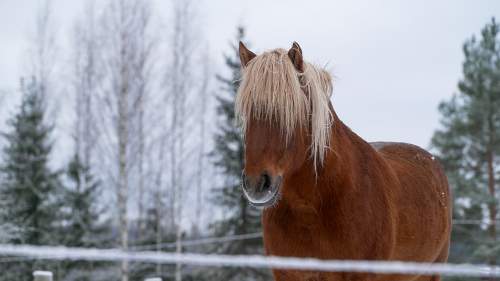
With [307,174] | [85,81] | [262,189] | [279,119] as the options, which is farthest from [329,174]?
[85,81]

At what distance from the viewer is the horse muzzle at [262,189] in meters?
2.27

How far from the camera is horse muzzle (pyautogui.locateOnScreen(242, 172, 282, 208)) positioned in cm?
227

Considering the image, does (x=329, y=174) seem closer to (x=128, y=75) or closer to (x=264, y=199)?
(x=264, y=199)

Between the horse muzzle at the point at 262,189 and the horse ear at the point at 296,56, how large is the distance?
683 millimetres

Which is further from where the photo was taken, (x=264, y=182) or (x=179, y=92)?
(x=179, y=92)

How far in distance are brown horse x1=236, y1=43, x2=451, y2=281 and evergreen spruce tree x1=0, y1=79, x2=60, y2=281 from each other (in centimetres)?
1125

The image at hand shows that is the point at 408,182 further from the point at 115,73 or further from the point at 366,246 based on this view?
the point at 115,73

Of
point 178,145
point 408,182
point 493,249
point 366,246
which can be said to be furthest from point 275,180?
point 178,145

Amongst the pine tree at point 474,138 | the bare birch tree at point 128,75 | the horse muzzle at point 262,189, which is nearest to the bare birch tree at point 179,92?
the bare birch tree at point 128,75

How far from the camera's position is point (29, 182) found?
13328 mm

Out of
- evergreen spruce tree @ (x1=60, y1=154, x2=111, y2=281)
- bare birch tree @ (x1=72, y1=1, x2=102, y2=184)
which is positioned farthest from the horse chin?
bare birch tree @ (x1=72, y1=1, x2=102, y2=184)

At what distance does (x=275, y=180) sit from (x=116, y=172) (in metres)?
14.6

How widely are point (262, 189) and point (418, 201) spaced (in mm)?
1662

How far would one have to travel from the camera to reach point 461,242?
14.2 meters
